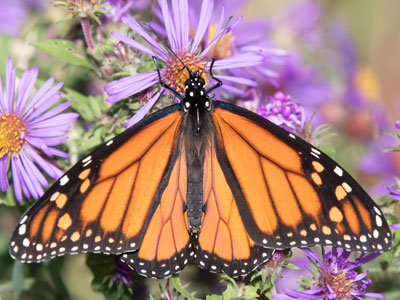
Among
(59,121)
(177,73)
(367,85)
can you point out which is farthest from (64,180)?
(367,85)

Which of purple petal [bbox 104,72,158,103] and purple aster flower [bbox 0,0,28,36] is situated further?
purple aster flower [bbox 0,0,28,36]

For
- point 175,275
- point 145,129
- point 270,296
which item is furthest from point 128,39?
point 270,296

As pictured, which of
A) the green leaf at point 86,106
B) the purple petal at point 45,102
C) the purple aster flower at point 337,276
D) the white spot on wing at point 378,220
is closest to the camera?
the white spot on wing at point 378,220

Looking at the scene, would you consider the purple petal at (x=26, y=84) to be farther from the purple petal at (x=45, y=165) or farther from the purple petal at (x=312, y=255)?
the purple petal at (x=312, y=255)

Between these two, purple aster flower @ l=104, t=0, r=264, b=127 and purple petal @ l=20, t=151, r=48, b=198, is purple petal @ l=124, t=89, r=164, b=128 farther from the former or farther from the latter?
purple petal @ l=20, t=151, r=48, b=198

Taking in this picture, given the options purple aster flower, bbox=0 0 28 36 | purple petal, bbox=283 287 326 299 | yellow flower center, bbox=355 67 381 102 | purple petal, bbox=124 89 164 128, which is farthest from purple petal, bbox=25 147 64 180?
yellow flower center, bbox=355 67 381 102

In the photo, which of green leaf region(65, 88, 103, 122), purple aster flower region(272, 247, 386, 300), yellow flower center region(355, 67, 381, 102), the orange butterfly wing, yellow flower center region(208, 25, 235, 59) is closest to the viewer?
the orange butterfly wing

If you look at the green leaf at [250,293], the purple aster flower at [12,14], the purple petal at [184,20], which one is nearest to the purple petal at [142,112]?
the purple petal at [184,20]
